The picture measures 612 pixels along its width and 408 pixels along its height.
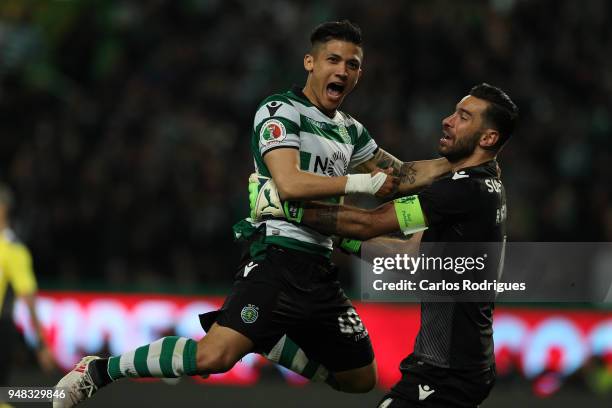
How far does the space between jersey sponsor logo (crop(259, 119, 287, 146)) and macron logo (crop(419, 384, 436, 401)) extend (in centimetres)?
162

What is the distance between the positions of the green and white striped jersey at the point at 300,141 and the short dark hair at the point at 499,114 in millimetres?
966

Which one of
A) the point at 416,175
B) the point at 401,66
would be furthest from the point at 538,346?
the point at 416,175

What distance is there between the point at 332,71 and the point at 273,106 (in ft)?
1.38

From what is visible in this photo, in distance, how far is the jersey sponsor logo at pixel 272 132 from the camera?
636 cm

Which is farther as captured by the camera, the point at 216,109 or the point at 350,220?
the point at 216,109

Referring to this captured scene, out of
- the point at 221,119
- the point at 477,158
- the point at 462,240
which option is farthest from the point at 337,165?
the point at 221,119

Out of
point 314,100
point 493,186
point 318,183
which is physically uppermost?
point 314,100

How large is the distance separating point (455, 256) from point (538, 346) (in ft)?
20.6

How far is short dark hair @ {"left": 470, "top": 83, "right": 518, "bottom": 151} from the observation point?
6.21 metres

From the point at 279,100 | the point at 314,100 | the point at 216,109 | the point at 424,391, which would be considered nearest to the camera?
the point at 424,391

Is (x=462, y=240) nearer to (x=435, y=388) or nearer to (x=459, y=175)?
(x=459, y=175)

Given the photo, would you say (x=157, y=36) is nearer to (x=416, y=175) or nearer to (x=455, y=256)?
(x=416, y=175)

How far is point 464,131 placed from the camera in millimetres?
6230

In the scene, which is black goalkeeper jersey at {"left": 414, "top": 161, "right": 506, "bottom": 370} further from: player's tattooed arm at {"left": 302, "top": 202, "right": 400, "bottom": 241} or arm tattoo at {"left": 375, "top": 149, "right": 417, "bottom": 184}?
arm tattoo at {"left": 375, "top": 149, "right": 417, "bottom": 184}
